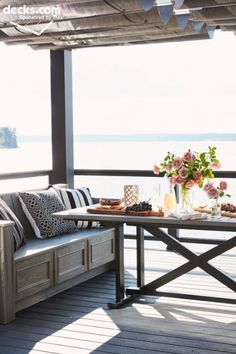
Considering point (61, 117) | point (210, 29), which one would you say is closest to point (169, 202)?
point (210, 29)

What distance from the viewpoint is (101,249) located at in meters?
5.46

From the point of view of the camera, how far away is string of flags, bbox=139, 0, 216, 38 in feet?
14.8

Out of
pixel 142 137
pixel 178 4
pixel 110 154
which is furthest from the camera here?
pixel 142 137

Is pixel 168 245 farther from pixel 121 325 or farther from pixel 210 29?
pixel 210 29

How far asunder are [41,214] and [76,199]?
0.68 metres

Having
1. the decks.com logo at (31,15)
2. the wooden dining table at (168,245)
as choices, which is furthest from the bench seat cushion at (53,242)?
the decks.com logo at (31,15)

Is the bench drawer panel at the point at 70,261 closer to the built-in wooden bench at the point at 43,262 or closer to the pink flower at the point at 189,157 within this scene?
the built-in wooden bench at the point at 43,262

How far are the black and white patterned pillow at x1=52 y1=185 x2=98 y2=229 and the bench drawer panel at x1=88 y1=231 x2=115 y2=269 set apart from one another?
199 millimetres

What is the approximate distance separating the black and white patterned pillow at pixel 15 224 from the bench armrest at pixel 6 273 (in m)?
0.35

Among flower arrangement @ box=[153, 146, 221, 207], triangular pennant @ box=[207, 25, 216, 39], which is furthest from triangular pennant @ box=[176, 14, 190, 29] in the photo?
flower arrangement @ box=[153, 146, 221, 207]

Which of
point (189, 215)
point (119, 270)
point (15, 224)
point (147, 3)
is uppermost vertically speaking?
point (147, 3)

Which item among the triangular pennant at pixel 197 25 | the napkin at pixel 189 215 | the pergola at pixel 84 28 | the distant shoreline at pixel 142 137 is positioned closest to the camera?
the napkin at pixel 189 215

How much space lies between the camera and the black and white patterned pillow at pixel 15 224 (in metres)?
4.54

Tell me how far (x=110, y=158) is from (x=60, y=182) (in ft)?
60.8
